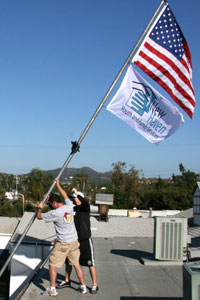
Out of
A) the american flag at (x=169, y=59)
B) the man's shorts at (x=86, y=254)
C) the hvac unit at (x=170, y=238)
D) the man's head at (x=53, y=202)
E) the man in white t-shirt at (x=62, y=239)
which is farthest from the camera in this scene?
the hvac unit at (x=170, y=238)

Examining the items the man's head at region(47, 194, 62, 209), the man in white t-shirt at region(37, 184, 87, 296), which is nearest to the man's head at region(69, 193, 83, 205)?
the man in white t-shirt at region(37, 184, 87, 296)

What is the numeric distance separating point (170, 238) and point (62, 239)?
284cm

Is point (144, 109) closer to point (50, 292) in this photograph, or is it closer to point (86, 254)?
point (86, 254)

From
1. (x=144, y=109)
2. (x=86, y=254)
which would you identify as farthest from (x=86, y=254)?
(x=144, y=109)

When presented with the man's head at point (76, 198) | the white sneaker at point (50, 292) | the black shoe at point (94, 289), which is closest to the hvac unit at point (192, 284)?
the black shoe at point (94, 289)

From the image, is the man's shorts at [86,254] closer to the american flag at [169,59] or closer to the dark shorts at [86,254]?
the dark shorts at [86,254]

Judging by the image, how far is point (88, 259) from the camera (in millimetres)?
5520

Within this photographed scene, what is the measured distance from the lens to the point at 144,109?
576 cm

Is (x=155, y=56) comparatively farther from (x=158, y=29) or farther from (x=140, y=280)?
(x=140, y=280)

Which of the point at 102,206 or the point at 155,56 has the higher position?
the point at 155,56

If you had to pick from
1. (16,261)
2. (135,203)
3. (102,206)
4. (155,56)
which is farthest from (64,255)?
(135,203)

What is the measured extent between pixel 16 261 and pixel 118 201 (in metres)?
28.1

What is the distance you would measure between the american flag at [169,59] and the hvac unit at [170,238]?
2.25 m

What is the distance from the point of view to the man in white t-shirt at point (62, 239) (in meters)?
5.18
